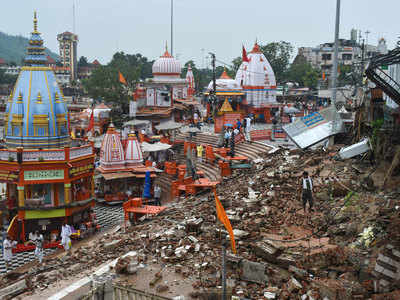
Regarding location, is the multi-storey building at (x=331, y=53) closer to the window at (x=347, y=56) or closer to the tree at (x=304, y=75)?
the window at (x=347, y=56)

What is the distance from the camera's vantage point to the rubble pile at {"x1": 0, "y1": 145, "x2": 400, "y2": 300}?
867 cm

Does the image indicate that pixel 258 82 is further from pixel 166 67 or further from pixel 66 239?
pixel 66 239

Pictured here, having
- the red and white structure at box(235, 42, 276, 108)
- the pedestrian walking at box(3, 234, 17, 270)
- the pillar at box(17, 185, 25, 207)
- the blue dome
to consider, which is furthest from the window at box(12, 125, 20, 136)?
the red and white structure at box(235, 42, 276, 108)

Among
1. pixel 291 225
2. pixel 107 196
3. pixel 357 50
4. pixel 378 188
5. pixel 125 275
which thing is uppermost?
pixel 357 50

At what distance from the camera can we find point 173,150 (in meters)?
31.3

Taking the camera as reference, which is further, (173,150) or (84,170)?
(173,150)

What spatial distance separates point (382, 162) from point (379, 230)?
163 inches

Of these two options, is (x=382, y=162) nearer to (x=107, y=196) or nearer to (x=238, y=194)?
(x=238, y=194)

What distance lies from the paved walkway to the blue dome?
4.09m

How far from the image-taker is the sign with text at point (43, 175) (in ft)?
64.5

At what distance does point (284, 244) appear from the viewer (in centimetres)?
1025

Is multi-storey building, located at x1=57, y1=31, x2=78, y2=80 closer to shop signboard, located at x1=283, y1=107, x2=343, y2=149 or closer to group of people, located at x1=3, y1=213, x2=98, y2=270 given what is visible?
group of people, located at x1=3, y1=213, x2=98, y2=270

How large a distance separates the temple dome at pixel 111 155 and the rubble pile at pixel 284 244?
9.74m

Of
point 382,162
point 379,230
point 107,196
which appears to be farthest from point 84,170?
point 379,230
